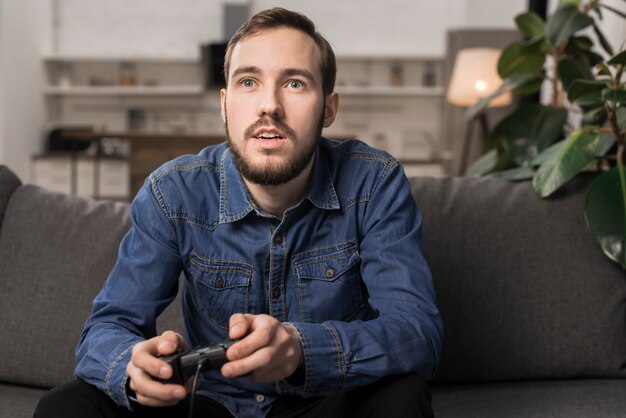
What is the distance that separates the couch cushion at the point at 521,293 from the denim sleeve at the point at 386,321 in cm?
36

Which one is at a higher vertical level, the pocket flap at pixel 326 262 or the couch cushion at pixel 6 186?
the couch cushion at pixel 6 186

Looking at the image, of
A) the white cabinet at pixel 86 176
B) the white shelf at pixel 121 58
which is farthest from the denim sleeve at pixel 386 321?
the white shelf at pixel 121 58

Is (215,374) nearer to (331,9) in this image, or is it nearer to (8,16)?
(8,16)

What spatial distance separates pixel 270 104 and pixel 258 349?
1.39ft

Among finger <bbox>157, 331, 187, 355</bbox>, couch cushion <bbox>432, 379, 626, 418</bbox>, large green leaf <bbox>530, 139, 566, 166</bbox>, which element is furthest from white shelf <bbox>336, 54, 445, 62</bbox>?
finger <bbox>157, 331, 187, 355</bbox>

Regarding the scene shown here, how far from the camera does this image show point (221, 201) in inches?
53.5

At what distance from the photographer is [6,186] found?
1.76 metres

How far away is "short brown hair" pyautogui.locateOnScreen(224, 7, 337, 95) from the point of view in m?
1.30

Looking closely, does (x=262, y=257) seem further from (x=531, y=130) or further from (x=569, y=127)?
(x=569, y=127)

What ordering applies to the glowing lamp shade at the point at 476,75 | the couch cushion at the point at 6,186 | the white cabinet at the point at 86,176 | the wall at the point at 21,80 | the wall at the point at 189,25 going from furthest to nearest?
the wall at the point at 189,25 < the white cabinet at the point at 86,176 < the wall at the point at 21,80 < the glowing lamp shade at the point at 476,75 < the couch cushion at the point at 6,186

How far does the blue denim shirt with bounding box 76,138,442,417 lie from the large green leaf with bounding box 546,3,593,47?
1016 millimetres

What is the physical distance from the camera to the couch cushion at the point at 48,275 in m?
1.61

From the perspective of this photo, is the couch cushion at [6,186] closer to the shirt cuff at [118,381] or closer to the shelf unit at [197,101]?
the shirt cuff at [118,381]

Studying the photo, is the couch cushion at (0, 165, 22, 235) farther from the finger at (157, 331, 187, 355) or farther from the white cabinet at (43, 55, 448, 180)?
the white cabinet at (43, 55, 448, 180)
